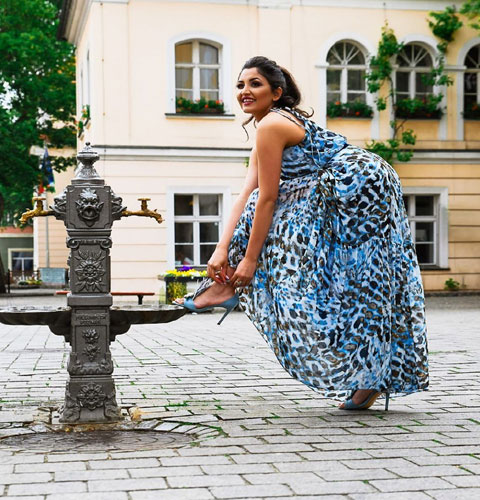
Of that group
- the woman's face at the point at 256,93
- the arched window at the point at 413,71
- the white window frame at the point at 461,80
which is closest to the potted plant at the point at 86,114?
the arched window at the point at 413,71

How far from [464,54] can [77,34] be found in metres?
9.92

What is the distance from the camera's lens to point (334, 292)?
514cm

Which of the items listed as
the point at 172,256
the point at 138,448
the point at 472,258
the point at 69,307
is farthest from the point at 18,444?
the point at 472,258

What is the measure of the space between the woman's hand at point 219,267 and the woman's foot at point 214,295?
1.3 inches

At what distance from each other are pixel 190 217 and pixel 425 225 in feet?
18.0

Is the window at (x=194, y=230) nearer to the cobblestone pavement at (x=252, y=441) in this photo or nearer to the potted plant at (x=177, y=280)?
the potted plant at (x=177, y=280)

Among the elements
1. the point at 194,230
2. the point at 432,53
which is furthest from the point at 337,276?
the point at 432,53

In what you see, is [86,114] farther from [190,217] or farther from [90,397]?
[90,397]

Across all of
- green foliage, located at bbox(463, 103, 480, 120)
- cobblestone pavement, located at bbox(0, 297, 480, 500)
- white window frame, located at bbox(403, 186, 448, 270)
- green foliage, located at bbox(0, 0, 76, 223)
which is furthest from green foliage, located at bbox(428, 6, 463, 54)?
cobblestone pavement, located at bbox(0, 297, 480, 500)

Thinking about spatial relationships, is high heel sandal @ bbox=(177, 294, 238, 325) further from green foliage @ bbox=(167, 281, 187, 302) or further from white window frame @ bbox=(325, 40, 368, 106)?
white window frame @ bbox=(325, 40, 368, 106)

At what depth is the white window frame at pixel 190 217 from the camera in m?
21.7

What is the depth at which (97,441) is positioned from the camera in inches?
183

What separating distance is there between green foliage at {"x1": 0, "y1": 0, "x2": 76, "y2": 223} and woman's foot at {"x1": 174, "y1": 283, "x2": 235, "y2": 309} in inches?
927

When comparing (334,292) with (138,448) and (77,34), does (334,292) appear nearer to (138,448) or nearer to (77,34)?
(138,448)
